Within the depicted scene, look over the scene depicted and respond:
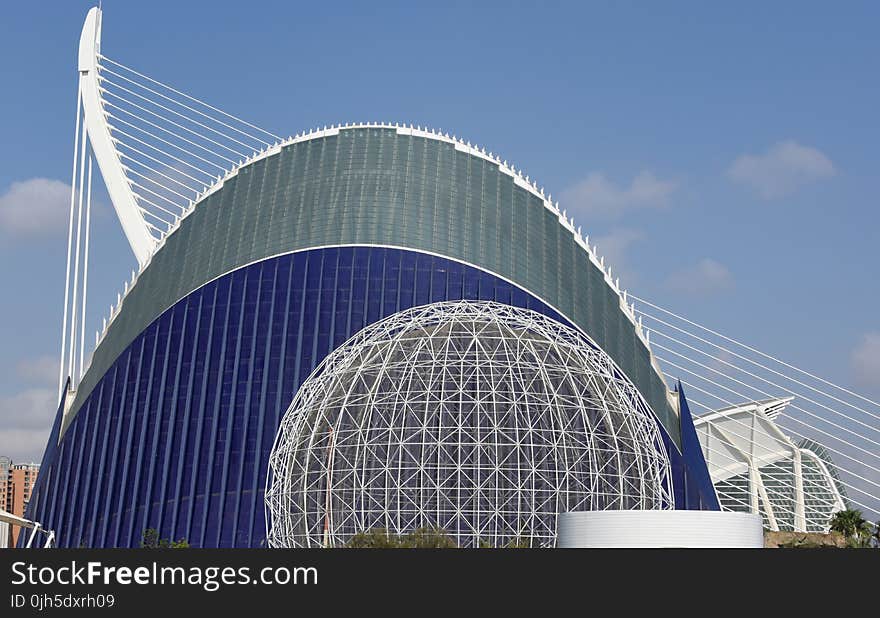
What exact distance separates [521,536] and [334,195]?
108 feet

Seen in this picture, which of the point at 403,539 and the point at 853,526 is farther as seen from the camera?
the point at 853,526

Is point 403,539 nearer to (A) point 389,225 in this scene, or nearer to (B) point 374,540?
(B) point 374,540

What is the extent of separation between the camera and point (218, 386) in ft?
252

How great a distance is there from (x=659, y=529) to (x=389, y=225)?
39.5m

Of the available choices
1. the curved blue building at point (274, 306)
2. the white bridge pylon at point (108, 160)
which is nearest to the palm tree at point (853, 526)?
the curved blue building at point (274, 306)

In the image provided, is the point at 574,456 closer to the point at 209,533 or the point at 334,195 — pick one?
the point at 209,533

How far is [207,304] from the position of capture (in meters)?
80.0

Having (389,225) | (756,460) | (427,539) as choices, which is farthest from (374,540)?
(756,460)

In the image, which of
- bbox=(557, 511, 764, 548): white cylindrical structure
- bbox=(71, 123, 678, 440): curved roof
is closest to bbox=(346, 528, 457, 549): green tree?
bbox=(557, 511, 764, 548): white cylindrical structure

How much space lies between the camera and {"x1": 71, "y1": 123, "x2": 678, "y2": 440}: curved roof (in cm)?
7988

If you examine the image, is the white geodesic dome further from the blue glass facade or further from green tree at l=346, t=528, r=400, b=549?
the blue glass facade

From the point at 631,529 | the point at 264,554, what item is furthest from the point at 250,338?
the point at 264,554

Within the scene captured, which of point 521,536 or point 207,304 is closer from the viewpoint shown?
point 521,536

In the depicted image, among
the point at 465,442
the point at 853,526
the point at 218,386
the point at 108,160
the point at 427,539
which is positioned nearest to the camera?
the point at 427,539
